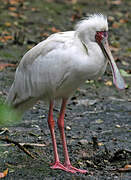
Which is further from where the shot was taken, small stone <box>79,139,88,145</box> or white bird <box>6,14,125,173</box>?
small stone <box>79,139,88,145</box>

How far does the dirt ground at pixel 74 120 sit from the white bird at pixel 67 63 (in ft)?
1.05

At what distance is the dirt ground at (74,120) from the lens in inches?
205

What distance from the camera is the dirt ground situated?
5209 millimetres

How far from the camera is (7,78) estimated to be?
8.18m

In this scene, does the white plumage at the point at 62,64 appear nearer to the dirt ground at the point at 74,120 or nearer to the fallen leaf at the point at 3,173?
the dirt ground at the point at 74,120

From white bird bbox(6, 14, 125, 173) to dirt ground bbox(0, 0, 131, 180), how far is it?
0.32 m

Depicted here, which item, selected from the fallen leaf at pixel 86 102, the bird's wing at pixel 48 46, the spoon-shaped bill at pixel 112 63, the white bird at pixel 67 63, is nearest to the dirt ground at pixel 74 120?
the fallen leaf at pixel 86 102

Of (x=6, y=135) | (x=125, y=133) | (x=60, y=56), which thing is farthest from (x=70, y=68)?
(x=125, y=133)

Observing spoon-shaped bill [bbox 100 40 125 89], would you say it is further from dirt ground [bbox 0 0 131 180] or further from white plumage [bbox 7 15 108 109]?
dirt ground [bbox 0 0 131 180]

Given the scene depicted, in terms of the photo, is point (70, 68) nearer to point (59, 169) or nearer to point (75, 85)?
point (75, 85)

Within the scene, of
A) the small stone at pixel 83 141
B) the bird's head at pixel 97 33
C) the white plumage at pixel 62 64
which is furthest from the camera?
the small stone at pixel 83 141

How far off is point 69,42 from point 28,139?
1.49 m

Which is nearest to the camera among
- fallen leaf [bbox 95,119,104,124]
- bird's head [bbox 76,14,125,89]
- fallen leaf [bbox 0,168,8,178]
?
fallen leaf [bbox 0,168,8,178]

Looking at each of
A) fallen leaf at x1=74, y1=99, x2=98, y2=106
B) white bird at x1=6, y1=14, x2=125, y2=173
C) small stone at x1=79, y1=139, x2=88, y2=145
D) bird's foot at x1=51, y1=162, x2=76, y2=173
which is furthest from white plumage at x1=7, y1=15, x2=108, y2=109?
fallen leaf at x1=74, y1=99, x2=98, y2=106
